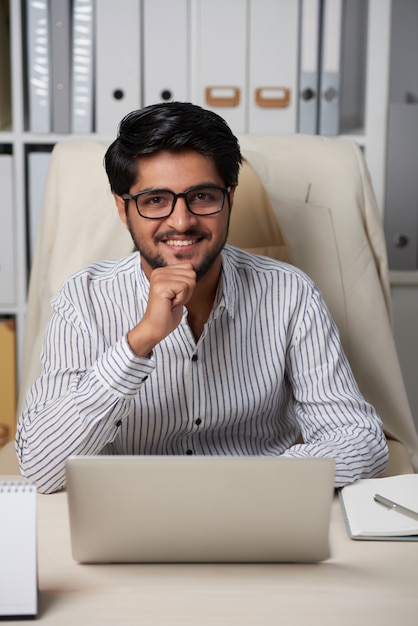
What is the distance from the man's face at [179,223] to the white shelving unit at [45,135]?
36.9 inches

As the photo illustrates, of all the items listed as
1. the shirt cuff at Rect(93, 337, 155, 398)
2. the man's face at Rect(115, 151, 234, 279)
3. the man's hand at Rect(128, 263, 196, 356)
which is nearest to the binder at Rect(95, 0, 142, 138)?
the man's face at Rect(115, 151, 234, 279)

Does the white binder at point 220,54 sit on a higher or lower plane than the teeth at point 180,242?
Answer: higher

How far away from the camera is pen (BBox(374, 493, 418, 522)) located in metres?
1.01

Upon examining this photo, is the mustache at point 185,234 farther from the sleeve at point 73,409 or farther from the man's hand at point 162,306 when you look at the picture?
the sleeve at point 73,409

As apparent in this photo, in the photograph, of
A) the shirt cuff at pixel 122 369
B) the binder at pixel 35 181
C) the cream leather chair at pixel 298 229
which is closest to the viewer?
the shirt cuff at pixel 122 369

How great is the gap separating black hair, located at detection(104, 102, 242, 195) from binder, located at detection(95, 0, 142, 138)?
2.88 ft

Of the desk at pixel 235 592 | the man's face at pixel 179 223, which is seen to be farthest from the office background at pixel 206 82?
the desk at pixel 235 592

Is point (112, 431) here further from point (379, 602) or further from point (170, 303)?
point (379, 602)

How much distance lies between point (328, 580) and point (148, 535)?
184 millimetres

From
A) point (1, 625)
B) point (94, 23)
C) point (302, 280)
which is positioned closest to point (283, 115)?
point (94, 23)

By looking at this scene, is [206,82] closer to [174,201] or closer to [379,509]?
[174,201]

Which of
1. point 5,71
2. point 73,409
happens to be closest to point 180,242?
point 73,409

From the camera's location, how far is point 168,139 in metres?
1.34

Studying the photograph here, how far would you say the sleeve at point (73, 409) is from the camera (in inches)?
47.9
